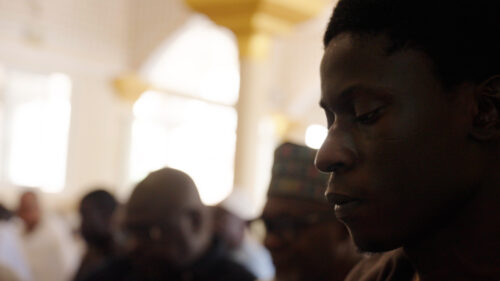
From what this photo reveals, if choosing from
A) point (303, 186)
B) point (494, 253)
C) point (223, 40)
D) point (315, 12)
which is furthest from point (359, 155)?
point (223, 40)

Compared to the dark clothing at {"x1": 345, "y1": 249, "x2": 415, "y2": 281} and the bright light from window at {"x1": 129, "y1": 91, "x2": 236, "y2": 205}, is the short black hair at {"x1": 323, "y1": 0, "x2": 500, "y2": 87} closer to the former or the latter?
the dark clothing at {"x1": 345, "y1": 249, "x2": 415, "y2": 281}

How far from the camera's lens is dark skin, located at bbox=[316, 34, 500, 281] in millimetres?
923

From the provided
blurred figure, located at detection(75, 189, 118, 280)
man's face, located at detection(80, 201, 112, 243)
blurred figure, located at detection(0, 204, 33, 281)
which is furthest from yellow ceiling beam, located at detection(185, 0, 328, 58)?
blurred figure, located at detection(0, 204, 33, 281)

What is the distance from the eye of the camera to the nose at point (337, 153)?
94cm

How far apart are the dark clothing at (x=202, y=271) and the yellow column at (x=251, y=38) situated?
398cm

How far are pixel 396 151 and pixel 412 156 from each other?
0.02 metres

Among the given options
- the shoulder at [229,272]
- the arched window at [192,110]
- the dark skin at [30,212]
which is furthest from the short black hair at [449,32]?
the arched window at [192,110]

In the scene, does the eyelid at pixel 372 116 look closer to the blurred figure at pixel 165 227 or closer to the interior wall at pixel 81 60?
the blurred figure at pixel 165 227

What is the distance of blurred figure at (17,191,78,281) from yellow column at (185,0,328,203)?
205 centimetres

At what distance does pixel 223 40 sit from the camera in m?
16.5

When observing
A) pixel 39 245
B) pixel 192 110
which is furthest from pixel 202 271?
pixel 192 110

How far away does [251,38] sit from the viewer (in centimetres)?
760

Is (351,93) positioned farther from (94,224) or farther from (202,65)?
(202,65)

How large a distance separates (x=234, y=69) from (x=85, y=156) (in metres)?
5.29
